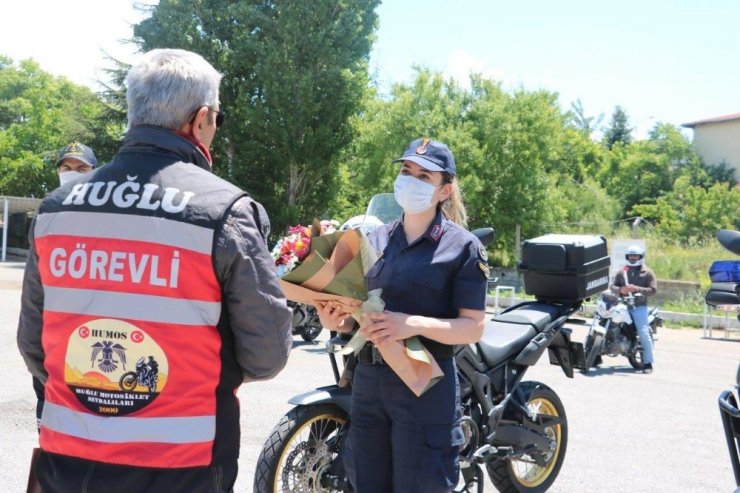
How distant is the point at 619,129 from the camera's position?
6681cm

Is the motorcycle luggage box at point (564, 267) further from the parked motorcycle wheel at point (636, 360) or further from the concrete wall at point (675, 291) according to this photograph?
the concrete wall at point (675, 291)

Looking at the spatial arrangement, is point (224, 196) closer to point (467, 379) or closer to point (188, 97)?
point (188, 97)

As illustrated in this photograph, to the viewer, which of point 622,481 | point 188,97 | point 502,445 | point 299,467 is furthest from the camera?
point 622,481

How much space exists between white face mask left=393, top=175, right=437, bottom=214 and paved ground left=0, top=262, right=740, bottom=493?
2.40 m

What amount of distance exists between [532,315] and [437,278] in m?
1.92

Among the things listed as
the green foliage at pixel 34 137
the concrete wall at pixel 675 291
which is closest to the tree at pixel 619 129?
the green foliage at pixel 34 137

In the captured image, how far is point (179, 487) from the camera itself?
200 centimetres

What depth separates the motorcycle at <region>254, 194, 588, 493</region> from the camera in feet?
13.0

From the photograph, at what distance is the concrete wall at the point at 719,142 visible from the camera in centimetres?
5309

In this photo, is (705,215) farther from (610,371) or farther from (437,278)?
(437,278)

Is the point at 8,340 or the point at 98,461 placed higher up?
the point at 98,461

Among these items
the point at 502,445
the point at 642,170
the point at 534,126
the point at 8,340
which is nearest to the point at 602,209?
the point at 642,170

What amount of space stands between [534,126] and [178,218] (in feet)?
84.1

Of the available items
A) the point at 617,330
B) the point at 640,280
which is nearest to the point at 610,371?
the point at 617,330
